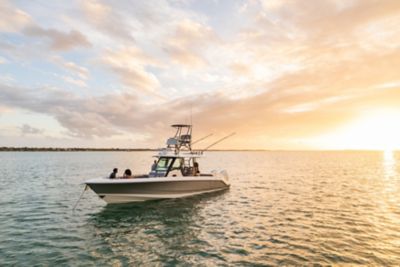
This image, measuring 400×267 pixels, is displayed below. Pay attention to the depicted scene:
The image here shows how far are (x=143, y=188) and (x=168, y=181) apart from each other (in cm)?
188

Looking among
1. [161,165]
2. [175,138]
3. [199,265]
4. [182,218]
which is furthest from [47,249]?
[175,138]

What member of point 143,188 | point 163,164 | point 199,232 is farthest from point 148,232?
point 163,164

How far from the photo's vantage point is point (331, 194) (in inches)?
882

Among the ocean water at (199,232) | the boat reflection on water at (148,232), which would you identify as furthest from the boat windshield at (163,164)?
the ocean water at (199,232)

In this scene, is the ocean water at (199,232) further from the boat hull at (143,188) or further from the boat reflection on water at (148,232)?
the boat hull at (143,188)

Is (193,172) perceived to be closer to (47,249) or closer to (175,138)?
(175,138)

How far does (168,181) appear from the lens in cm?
1798

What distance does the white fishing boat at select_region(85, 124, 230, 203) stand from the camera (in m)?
16.2

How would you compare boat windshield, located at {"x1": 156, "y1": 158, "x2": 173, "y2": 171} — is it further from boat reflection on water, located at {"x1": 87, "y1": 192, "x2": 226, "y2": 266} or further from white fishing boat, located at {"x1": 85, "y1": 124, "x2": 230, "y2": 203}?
boat reflection on water, located at {"x1": 87, "y1": 192, "x2": 226, "y2": 266}

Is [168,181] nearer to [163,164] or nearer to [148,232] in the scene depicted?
[163,164]

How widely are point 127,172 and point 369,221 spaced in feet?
48.4

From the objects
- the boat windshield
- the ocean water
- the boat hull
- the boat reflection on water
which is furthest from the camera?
the boat windshield

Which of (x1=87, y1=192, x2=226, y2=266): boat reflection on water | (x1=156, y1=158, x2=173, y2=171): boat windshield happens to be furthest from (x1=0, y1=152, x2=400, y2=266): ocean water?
(x1=156, y1=158, x2=173, y2=171): boat windshield

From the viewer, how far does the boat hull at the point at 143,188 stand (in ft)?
52.0
